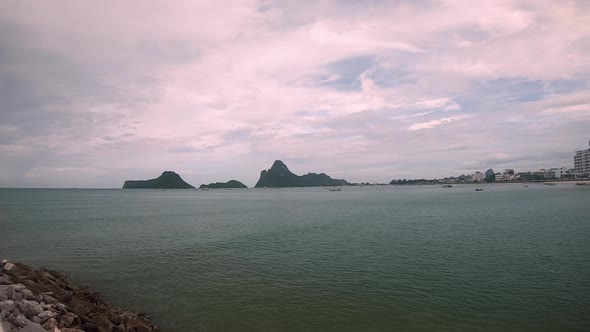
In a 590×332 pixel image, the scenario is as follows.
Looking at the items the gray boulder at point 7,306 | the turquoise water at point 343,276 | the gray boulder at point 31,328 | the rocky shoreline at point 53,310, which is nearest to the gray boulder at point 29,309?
the rocky shoreline at point 53,310

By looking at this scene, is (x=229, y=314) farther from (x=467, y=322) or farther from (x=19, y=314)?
(x=467, y=322)

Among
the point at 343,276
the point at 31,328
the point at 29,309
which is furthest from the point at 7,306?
the point at 343,276

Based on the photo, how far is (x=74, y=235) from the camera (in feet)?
145

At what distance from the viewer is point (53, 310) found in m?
13.8

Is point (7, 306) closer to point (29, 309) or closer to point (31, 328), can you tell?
point (29, 309)

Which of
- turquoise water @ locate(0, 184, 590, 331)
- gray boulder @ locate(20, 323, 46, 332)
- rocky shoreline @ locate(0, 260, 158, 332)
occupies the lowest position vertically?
turquoise water @ locate(0, 184, 590, 331)

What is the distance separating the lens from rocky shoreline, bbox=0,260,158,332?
38.6ft

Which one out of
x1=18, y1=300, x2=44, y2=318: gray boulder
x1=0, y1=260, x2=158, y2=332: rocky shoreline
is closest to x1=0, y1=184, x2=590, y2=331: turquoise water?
x1=0, y1=260, x2=158, y2=332: rocky shoreline

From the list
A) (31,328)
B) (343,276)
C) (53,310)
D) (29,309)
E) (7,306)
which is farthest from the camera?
(343,276)

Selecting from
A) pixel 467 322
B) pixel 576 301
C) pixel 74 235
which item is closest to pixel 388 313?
pixel 467 322

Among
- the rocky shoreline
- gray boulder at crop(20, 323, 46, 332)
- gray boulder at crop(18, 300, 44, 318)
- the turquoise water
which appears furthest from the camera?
the turquoise water

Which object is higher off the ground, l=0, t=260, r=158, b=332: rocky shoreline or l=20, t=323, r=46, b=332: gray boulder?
l=20, t=323, r=46, b=332: gray boulder

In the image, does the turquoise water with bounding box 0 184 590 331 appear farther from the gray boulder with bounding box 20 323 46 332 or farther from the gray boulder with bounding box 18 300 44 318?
the gray boulder with bounding box 20 323 46 332

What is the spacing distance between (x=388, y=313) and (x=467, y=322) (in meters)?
3.70
